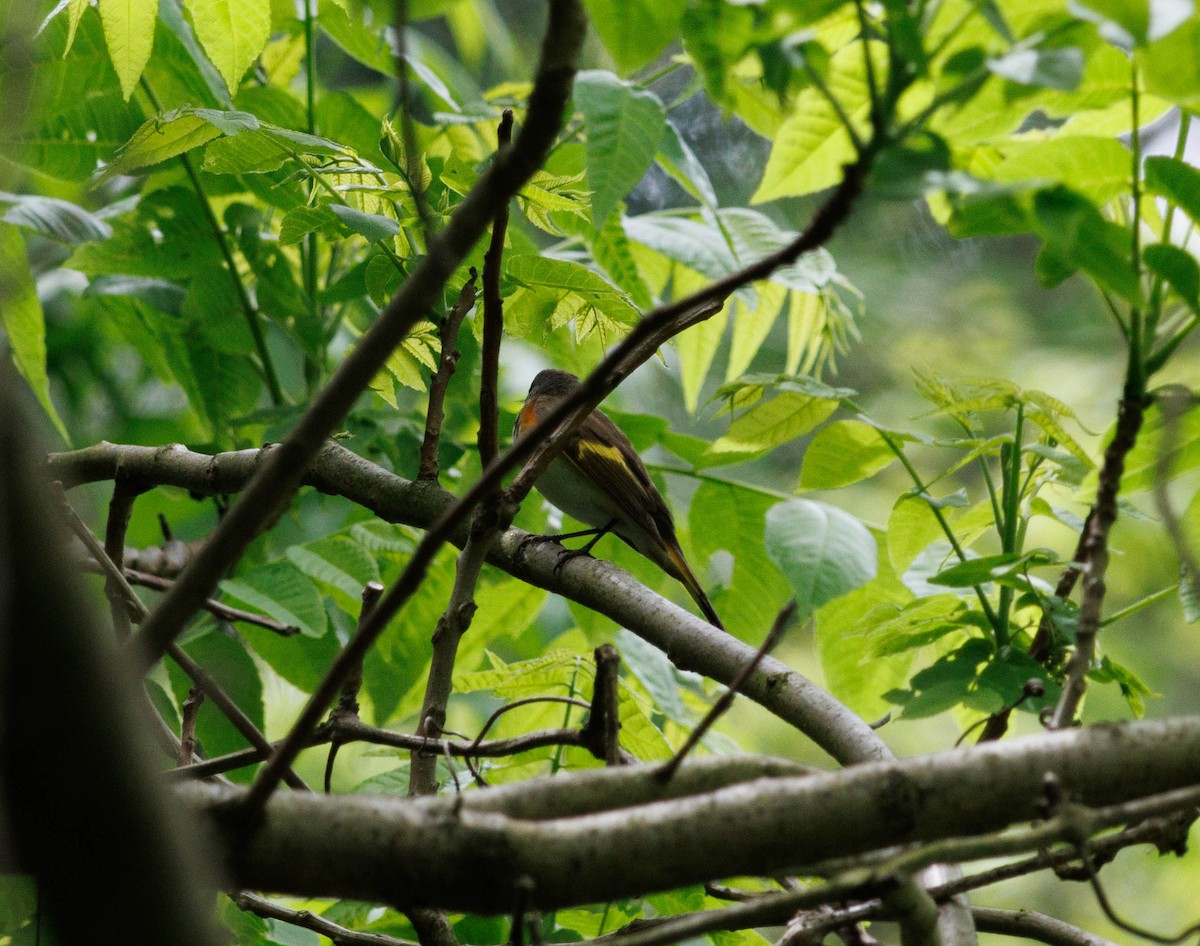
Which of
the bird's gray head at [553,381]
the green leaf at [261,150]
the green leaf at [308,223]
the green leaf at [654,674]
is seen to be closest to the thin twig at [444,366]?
the green leaf at [308,223]

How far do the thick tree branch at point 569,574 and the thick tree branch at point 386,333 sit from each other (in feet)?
2.61

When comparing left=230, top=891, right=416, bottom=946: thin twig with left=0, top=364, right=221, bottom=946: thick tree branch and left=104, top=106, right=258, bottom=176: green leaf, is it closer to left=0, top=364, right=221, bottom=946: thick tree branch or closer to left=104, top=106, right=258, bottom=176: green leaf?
left=0, top=364, right=221, bottom=946: thick tree branch

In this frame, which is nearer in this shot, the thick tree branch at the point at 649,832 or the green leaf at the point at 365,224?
the thick tree branch at the point at 649,832

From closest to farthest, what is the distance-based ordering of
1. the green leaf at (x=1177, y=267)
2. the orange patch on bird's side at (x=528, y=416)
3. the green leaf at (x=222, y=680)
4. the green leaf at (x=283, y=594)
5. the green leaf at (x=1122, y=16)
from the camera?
1. the green leaf at (x=1122, y=16)
2. the green leaf at (x=1177, y=267)
3. the green leaf at (x=283, y=594)
4. the green leaf at (x=222, y=680)
5. the orange patch on bird's side at (x=528, y=416)

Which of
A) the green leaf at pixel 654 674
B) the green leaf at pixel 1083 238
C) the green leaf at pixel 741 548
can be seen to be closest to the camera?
the green leaf at pixel 1083 238

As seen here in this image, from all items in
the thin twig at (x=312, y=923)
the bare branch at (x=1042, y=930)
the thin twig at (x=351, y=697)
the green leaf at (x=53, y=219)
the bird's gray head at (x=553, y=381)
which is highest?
the bird's gray head at (x=553, y=381)

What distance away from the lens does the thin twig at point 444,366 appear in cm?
170

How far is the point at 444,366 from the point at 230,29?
32.0 inches

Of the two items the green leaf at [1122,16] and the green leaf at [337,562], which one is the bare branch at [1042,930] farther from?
the green leaf at [337,562]

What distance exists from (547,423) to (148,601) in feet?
10.0

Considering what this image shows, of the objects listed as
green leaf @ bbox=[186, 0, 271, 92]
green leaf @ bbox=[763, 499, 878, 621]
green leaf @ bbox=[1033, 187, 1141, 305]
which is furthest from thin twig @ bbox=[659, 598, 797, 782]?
green leaf @ bbox=[186, 0, 271, 92]

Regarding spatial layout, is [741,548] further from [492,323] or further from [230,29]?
[230,29]

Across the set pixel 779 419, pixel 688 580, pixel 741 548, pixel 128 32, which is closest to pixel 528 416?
pixel 688 580

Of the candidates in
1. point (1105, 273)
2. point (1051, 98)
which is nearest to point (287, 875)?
point (1105, 273)
